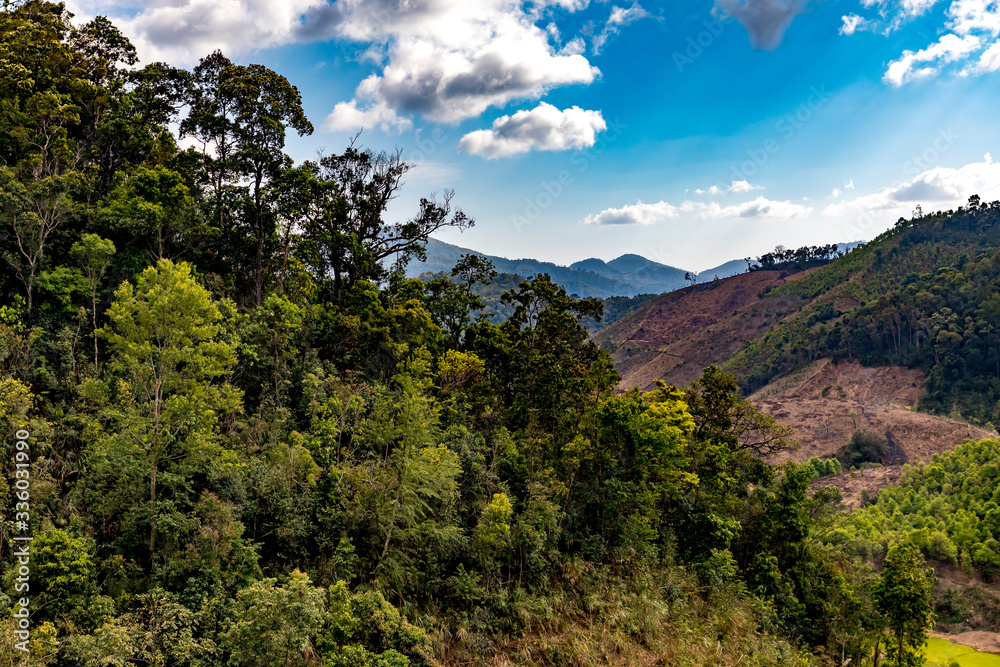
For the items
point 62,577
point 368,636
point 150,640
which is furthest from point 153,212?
point 368,636

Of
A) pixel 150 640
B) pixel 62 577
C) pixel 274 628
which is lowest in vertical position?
pixel 150 640

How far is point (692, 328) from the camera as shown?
136250mm

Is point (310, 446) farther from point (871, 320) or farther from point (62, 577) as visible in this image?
point (871, 320)

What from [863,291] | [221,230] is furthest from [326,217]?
[863,291]

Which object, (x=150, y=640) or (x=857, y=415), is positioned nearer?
(x=150, y=640)

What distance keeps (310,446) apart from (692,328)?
13240cm

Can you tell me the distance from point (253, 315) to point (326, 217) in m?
7.19

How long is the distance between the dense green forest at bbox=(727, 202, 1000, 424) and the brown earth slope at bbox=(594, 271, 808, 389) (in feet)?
24.0

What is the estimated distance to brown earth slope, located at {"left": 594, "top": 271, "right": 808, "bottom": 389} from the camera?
11788 cm

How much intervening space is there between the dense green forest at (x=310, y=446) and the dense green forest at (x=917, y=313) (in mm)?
70723

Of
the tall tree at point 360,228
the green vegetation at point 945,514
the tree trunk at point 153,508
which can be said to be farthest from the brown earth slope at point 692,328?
the tree trunk at point 153,508

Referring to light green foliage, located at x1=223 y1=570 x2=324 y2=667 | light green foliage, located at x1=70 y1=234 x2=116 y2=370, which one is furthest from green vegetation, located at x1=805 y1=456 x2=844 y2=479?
light green foliage, located at x1=70 y1=234 x2=116 y2=370

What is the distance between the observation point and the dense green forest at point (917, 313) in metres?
77.5

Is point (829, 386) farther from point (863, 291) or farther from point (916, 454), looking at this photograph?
point (863, 291)
